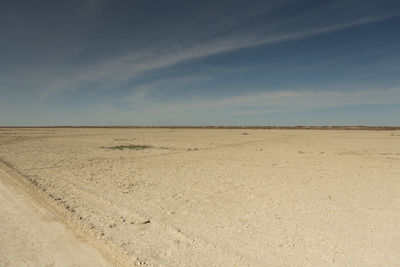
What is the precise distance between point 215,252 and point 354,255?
1.91 meters

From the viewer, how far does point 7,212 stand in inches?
198

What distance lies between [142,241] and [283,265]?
2.05 metres

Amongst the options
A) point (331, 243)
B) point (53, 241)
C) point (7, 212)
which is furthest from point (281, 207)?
point (7, 212)

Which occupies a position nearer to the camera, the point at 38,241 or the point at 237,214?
the point at 38,241

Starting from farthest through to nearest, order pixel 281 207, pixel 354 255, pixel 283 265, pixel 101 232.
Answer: pixel 281 207 < pixel 101 232 < pixel 354 255 < pixel 283 265

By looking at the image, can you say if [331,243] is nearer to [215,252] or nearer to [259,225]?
[259,225]

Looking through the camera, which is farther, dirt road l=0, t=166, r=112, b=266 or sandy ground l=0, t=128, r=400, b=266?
sandy ground l=0, t=128, r=400, b=266

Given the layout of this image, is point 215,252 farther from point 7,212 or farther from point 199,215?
point 7,212

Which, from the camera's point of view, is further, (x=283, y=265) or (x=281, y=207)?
(x=281, y=207)

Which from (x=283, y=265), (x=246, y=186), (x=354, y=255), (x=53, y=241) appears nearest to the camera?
(x=283, y=265)

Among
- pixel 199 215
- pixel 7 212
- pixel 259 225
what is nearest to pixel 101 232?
pixel 199 215

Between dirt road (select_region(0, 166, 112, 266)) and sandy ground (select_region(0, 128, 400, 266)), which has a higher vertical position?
dirt road (select_region(0, 166, 112, 266))

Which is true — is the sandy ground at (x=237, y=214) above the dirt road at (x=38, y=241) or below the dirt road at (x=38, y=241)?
below

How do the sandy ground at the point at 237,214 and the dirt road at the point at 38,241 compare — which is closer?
the dirt road at the point at 38,241
